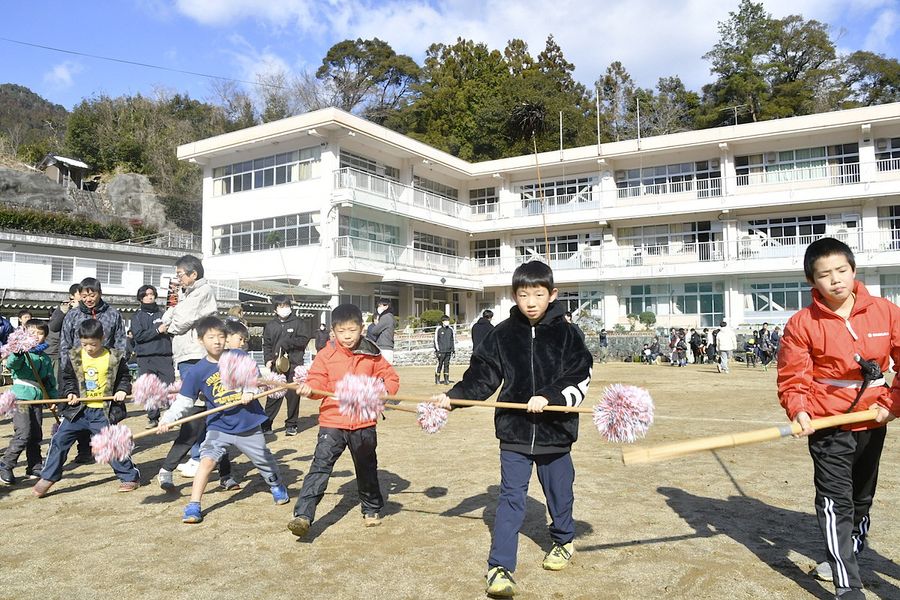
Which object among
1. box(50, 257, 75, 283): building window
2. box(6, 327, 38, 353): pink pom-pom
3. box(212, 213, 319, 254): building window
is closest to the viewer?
box(6, 327, 38, 353): pink pom-pom

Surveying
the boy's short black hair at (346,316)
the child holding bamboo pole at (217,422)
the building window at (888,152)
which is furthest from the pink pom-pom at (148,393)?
the building window at (888,152)

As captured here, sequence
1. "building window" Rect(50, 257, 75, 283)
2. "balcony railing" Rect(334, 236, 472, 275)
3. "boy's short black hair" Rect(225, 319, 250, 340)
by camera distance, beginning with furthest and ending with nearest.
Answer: "balcony railing" Rect(334, 236, 472, 275)
"building window" Rect(50, 257, 75, 283)
"boy's short black hair" Rect(225, 319, 250, 340)

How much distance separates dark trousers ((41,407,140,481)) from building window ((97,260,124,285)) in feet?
95.9

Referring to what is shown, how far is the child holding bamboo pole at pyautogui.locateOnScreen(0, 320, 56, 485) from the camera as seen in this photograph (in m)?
6.46

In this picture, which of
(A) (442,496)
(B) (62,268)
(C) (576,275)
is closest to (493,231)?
(C) (576,275)

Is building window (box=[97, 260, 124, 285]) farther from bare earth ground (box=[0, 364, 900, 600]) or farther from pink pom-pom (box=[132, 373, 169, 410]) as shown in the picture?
pink pom-pom (box=[132, 373, 169, 410])

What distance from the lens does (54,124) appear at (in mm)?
60781

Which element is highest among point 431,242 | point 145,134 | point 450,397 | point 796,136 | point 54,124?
point 54,124

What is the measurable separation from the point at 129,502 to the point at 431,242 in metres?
35.3

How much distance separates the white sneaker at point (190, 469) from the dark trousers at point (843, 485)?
5.71 metres

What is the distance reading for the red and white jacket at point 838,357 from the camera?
353 centimetres

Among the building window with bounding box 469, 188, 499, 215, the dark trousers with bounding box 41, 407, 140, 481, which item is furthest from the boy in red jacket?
the building window with bounding box 469, 188, 499, 215

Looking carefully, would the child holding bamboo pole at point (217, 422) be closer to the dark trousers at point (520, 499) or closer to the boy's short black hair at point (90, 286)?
the boy's short black hair at point (90, 286)

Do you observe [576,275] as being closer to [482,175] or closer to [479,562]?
[482,175]
